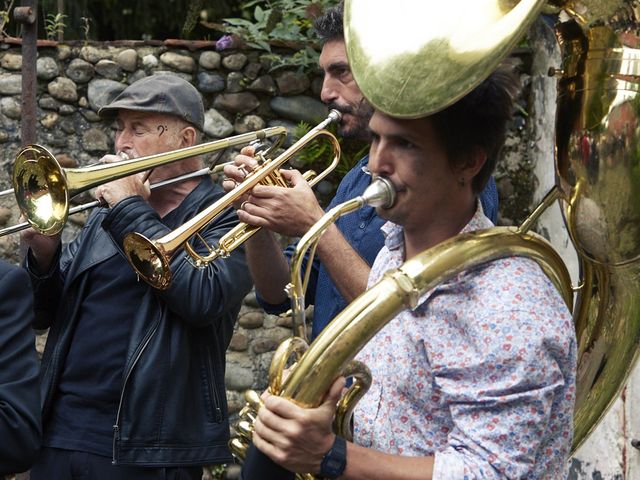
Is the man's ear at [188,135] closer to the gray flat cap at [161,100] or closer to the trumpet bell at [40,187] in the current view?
the gray flat cap at [161,100]

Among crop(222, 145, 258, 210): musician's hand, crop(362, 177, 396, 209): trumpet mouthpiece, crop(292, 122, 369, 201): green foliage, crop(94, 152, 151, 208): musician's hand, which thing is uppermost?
crop(292, 122, 369, 201): green foliage

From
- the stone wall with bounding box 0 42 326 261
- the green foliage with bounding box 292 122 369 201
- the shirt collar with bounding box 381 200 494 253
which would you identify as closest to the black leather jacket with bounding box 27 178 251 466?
the shirt collar with bounding box 381 200 494 253

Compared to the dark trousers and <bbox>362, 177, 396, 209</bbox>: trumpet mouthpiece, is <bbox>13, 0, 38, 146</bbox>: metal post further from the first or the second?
<bbox>362, 177, 396, 209</bbox>: trumpet mouthpiece

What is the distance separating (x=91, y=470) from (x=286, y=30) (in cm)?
273

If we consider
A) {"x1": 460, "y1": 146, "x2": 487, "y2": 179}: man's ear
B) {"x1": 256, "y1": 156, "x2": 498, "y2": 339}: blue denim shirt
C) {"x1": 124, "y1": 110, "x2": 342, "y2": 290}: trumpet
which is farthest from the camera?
{"x1": 124, "y1": 110, "x2": 342, "y2": 290}: trumpet

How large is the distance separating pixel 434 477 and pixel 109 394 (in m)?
1.52

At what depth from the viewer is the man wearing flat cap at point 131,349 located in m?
2.87

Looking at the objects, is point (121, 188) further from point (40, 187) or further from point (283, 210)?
point (283, 210)

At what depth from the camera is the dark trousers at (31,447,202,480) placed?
286 centimetres

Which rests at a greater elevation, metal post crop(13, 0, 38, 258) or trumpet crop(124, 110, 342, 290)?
metal post crop(13, 0, 38, 258)

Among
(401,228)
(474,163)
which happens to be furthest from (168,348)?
(474,163)

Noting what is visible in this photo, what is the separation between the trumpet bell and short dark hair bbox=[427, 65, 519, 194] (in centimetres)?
150

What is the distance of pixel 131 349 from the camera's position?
289 cm

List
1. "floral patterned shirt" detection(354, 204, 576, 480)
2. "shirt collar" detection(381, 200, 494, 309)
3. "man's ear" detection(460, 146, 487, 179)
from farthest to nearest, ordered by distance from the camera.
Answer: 1. "man's ear" detection(460, 146, 487, 179)
2. "shirt collar" detection(381, 200, 494, 309)
3. "floral patterned shirt" detection(354, 204, 576, 480)
